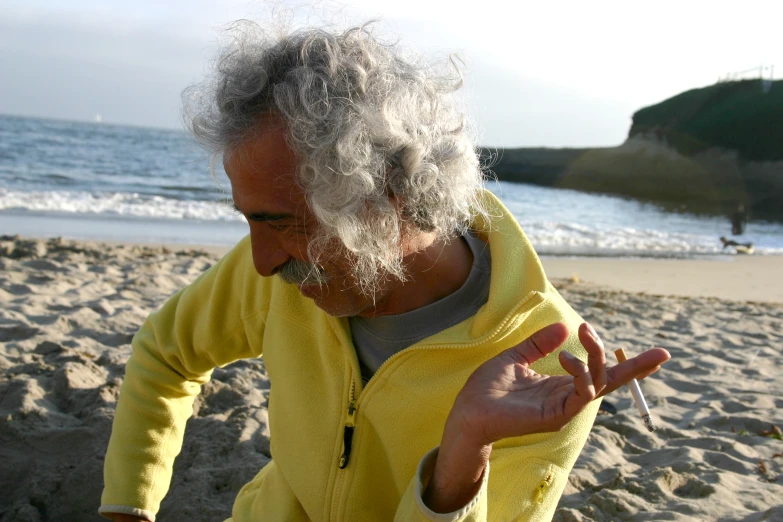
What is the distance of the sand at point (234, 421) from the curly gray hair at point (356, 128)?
1.51 m

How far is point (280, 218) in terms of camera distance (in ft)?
5.15

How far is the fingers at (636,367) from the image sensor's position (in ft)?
3.86

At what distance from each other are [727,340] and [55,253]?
5597 mm

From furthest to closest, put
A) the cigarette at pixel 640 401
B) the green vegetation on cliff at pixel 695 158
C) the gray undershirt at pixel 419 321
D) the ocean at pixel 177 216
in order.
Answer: the green vegetation on cliff at pixel 695 158, the ocean at pixel 177 216, the gray undershirt at pixel 419 321, the cigarette at pixel 640 401

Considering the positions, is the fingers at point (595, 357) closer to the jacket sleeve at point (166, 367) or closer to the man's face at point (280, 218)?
the man's face at point (280, 218)

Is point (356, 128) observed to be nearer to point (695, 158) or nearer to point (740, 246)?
point (740, 246)

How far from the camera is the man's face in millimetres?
1521

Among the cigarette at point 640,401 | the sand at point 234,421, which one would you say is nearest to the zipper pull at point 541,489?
the cigarette at point 640,401

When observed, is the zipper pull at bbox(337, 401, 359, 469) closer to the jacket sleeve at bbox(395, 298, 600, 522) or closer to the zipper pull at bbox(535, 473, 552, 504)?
→ the jacket sleeve at bbox(395, 298, 600, 522)

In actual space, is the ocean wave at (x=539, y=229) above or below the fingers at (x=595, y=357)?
below

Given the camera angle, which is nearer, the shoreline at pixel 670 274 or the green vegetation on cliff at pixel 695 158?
the shoreline at pixel 670 274

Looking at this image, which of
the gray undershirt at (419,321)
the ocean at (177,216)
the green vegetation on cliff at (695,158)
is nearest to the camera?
the gray undershirt at (419,321)

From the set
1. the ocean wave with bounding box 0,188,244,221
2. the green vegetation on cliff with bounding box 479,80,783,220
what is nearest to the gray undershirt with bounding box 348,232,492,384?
the ocean wave with bounding box 0,188,244,221

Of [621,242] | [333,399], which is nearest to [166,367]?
[333,399]
